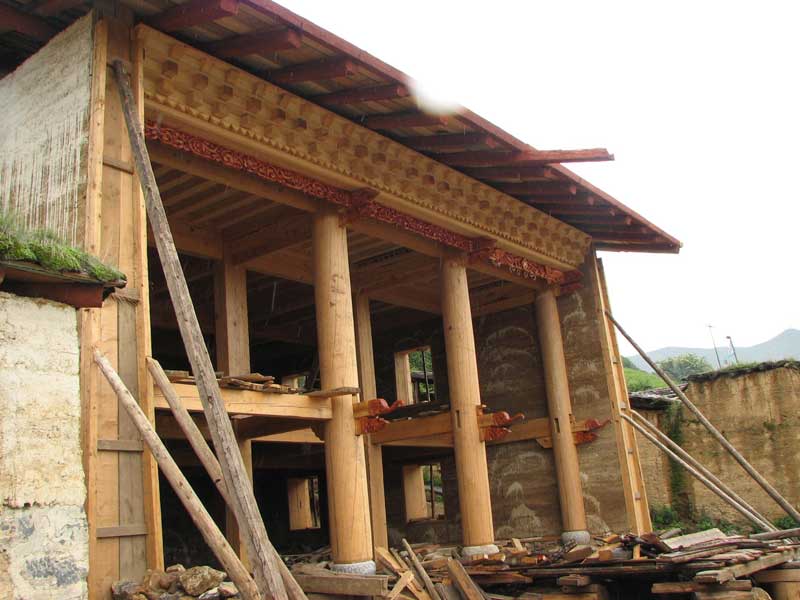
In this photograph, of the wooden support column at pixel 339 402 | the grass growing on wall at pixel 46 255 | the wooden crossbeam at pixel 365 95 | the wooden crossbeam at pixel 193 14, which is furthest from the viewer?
the wooden support column at pixel 339 402

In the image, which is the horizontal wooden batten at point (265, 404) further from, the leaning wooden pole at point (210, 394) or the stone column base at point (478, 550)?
the stone column base at point (478, 550)

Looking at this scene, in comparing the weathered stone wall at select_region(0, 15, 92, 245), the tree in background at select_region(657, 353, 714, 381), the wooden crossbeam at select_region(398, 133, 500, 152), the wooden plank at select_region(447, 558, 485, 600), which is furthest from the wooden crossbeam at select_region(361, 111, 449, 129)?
the tree in background at select_region(657, 353, 714, 381)

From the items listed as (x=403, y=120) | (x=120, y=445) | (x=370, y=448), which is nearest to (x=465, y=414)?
(x=370, y=448)

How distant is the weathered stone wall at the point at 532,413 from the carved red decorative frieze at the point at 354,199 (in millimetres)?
1089

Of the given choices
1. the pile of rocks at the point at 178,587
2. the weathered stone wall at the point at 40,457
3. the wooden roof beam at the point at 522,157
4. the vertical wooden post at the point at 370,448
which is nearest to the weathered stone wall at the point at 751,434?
the vertical wooden post at the point at 370,448

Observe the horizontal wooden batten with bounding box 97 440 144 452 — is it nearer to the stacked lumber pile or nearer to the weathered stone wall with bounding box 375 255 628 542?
the stacked lumber pile

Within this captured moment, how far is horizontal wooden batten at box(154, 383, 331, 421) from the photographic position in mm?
7688

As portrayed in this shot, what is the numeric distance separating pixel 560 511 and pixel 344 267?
6.17m

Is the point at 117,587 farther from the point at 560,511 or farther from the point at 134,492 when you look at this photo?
the point at 560,511

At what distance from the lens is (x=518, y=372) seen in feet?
46.5

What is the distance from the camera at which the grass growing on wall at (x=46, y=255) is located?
402 centimetres

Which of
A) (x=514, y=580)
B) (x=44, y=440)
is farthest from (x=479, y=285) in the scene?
(x=44, y=440)

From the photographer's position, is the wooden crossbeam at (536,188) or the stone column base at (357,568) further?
the wooden crossbeam at (536,188)

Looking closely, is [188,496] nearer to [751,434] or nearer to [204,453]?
[204,453]
